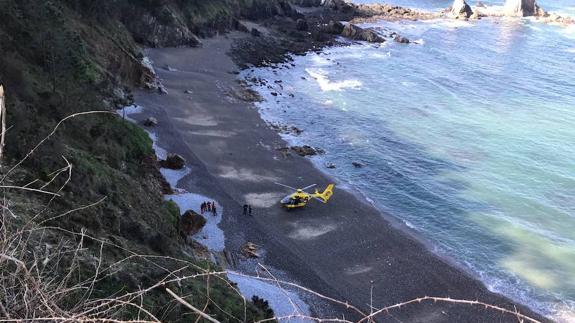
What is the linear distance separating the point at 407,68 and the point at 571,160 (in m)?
27.6

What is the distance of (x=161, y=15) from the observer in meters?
60.0

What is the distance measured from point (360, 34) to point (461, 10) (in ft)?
104

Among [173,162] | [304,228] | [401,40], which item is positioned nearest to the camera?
[304,228]

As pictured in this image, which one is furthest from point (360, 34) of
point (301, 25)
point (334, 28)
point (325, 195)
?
point (325, 195)

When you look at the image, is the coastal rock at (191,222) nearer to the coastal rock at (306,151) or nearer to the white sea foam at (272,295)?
the white sea foam at (272,295)

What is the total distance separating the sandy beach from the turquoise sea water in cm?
256

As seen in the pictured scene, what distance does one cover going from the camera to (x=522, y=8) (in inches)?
4031

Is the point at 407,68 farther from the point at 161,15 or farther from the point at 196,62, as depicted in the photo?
the point at 161,15

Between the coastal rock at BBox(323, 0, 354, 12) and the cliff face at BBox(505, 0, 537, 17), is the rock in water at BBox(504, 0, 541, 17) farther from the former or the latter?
the coastal rock at BBox(323, 0, 354, 12)

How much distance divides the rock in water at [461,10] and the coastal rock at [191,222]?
A: 88.4m

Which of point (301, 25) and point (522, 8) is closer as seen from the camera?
point (301, 25)

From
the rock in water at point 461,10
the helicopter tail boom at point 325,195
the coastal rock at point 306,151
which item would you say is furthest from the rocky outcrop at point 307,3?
the helicopter tail boom at point 325,195

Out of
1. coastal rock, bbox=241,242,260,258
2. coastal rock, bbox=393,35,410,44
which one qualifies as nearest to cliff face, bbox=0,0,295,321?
coastal rock, bbox=241,242,260,258

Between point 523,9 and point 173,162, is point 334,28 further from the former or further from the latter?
point 173,162
